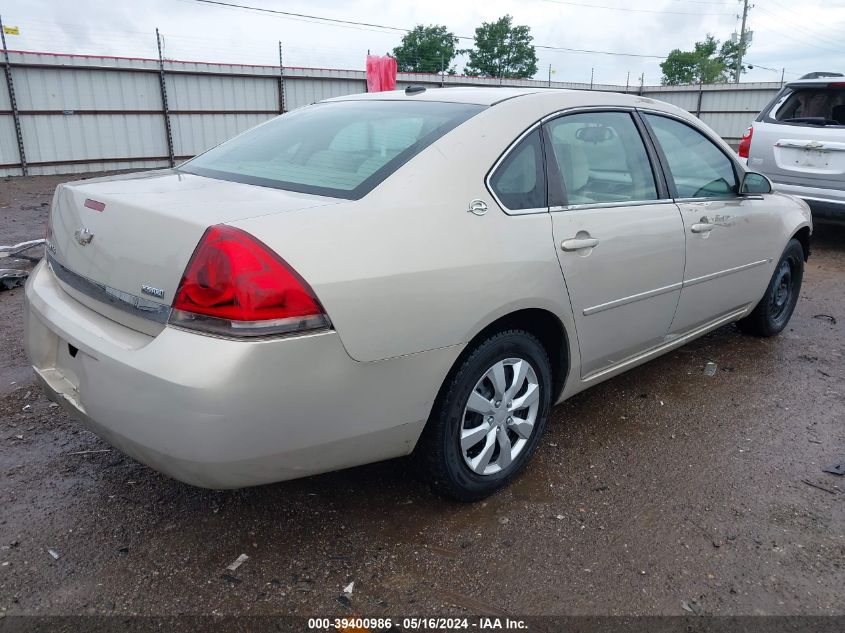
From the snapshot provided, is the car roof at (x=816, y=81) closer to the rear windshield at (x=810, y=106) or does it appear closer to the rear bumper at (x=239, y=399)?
the rear windshield at (x=810, y=106)

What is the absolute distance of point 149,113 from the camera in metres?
16.0

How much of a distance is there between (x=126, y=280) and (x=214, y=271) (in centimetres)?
39

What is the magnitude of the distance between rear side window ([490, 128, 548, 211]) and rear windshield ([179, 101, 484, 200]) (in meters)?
0.25

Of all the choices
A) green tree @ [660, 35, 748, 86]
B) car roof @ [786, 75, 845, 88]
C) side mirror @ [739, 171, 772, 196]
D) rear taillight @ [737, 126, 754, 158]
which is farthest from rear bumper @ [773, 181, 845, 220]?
green tree @ [660, 35, 748, 86]

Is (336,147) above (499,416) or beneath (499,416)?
above

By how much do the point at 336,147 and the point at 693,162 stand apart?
2063 mm

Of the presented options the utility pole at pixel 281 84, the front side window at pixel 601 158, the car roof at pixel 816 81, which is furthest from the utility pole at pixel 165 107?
the front side window at pixel 601 158

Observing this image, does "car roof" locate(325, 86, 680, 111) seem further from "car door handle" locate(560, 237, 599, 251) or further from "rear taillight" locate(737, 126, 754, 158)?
"rear taillight" locate(737, 126, 754, 158)

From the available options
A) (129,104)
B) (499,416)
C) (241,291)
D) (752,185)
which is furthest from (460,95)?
(129,104)

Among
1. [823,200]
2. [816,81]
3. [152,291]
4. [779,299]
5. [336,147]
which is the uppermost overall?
[816,81]

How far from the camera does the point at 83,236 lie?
2.33 metres

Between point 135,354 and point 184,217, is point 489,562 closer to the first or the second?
point 135,354

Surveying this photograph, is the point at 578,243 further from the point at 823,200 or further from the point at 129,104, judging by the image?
the point at 129,104

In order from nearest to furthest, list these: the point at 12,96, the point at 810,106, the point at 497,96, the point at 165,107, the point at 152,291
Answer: the point at 152,291 < the point at 497,96 < the point at 810,106 < the point at 12,96 < the point at 165,107
